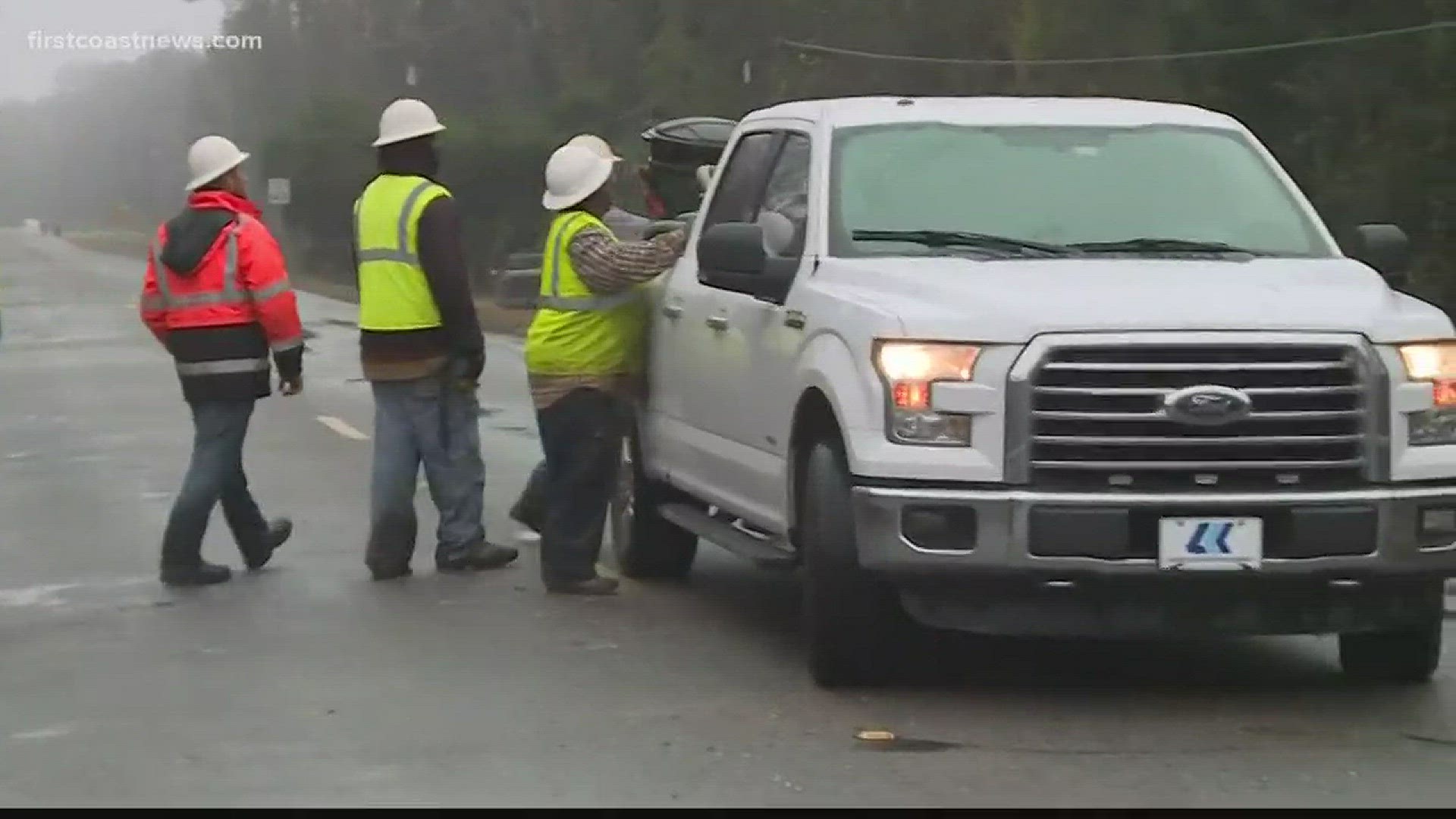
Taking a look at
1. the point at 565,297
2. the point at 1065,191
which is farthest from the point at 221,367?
the point at 1065,191

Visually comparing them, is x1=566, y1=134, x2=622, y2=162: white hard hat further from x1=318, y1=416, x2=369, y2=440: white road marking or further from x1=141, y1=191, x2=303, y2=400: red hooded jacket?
x1=318, y1=416, x2=369, y2=440: white road marking

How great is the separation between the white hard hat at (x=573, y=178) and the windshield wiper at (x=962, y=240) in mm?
1946

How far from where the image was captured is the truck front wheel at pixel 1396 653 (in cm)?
820

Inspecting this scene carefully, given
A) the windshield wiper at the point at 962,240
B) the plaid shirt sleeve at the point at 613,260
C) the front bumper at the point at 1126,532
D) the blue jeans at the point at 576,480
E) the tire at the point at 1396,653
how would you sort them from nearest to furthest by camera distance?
the front bumper at the point at 1126,532 → the tire at the point at 1396,653 → the windshield wiper at the point at 962,240 → the plaid shirt sleeve at the point at 613,260 → the blue jeans at the point at 576,480

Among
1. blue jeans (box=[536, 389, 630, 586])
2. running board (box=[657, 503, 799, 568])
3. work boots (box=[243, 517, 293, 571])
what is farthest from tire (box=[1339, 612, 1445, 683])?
work boots (box=[243, 517, 293, 571])

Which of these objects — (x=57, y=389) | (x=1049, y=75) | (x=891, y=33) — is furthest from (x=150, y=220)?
(x=57, y=389)

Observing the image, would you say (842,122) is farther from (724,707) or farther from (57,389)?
(57,389)

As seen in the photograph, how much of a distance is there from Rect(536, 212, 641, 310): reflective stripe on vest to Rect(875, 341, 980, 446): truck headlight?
2808 millimetres

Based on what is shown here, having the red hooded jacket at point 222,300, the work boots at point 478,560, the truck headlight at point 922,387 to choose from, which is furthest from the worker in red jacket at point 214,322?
the truck headlight at point 922,387

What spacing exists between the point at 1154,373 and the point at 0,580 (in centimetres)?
580

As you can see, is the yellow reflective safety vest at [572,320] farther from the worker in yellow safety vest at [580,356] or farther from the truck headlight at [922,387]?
the truck headlight at [922,387]

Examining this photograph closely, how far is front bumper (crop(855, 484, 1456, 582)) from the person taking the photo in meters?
7.50

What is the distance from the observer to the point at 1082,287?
25.8ft

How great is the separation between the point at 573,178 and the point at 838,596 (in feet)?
10.1
